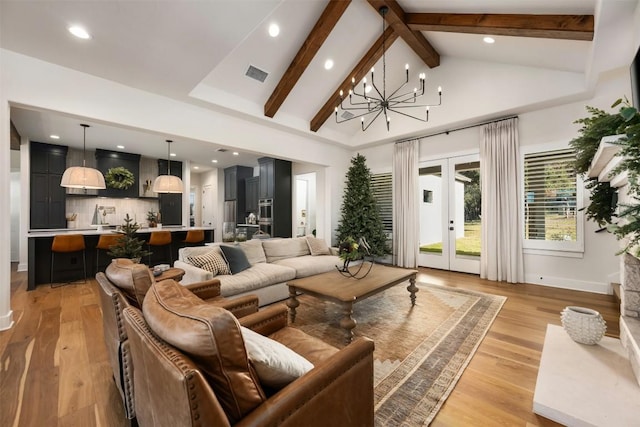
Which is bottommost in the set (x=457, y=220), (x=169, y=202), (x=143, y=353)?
(x=143, y=353)

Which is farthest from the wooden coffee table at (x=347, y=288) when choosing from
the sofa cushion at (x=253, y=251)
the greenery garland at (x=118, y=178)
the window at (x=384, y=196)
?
the greenery garland at (x=118, y=178)

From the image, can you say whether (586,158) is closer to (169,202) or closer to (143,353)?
(143,353)

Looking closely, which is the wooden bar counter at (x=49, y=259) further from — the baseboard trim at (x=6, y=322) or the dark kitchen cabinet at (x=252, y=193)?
the dark kitchen cabinet at (x=252, y=193)

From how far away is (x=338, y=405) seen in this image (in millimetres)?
1091

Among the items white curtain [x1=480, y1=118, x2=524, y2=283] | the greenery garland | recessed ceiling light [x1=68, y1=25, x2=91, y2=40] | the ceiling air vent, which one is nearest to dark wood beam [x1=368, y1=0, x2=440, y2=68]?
white curtain [x1=480, y1=118, x2=524, y2=283]

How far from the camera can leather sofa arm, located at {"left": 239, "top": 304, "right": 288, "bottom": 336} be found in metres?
1.71

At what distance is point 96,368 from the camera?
7.13ft

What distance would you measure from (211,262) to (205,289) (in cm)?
82

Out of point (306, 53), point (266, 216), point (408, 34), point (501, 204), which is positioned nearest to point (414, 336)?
point (501, 204)

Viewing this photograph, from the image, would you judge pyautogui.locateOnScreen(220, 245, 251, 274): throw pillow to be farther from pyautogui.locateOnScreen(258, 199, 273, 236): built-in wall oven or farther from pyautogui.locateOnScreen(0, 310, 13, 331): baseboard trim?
pyautogui.locateOnScreen(258, 199, 273, 236): built-in wall oven

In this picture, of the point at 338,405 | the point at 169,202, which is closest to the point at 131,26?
the point at 338,405

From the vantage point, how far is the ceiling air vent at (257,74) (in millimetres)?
4162

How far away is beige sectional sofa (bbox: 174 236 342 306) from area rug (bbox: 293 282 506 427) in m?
0.45

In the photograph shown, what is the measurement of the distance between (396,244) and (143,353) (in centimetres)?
573
